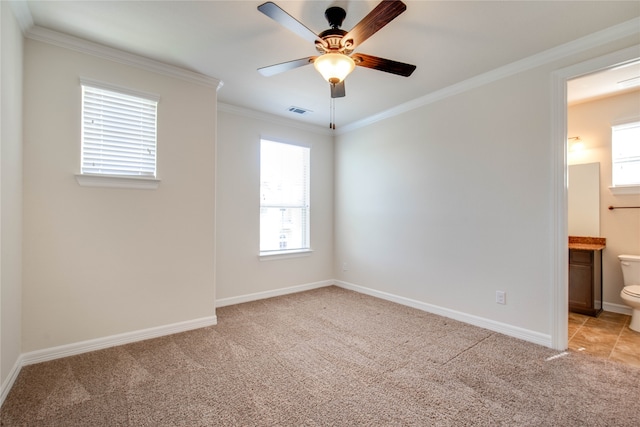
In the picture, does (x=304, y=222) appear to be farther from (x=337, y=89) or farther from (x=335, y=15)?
(x=335, y=15)

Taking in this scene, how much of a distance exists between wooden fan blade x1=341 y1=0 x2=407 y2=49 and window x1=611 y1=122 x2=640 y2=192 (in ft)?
11.6

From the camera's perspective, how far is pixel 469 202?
10.5ft

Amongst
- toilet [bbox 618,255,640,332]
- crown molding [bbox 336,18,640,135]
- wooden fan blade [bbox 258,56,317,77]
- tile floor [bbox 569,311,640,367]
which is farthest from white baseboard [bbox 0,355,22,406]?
toilet [bbox 618,255,640,332]

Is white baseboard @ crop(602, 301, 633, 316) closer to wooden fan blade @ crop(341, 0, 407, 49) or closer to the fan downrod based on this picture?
wooden fan blade @ crop(341, 0, 407, 49)

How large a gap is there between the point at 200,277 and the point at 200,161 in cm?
125

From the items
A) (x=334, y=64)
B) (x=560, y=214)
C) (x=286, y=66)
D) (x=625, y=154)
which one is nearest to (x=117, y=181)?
(x=286, y=66)

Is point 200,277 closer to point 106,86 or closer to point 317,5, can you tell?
point 106,86

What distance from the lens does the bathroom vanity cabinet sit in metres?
3.36

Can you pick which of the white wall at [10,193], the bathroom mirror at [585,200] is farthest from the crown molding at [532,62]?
the white wall at [10,193]

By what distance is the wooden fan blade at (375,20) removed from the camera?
1576 mm

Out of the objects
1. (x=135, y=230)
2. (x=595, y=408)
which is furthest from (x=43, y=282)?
(x=595, y=408)

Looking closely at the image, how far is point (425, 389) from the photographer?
1984mm

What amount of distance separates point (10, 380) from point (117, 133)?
201 centimetres

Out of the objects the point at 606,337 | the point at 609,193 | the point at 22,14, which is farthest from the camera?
the point at 609,193
